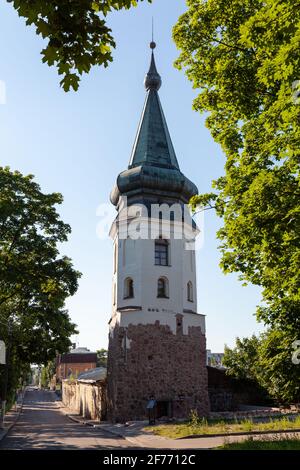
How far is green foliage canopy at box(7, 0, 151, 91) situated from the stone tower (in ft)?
68.0

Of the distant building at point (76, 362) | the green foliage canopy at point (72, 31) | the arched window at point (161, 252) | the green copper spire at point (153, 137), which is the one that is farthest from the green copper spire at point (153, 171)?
the distant building at point (76, 362)

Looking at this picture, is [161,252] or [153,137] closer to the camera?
[161,252]

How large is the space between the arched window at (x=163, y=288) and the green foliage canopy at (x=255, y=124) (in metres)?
12.7

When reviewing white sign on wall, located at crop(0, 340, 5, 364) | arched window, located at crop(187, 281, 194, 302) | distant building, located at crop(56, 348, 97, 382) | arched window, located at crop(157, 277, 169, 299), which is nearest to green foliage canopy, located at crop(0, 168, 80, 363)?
white sign on wall, located at crop(0, 340, 5, 364)

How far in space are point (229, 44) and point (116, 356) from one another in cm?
1754

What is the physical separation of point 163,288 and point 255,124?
16.0 metres

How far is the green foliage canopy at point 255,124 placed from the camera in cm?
932

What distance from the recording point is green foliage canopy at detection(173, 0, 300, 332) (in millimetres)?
9320

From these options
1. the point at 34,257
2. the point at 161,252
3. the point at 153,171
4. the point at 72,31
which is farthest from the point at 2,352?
the point at 72,31

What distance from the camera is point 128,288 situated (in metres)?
26.7

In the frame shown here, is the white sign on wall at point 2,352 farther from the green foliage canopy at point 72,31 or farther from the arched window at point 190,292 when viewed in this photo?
the green foliage canopy at point 72,31

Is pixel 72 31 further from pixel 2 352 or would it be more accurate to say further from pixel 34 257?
pixel 2 352

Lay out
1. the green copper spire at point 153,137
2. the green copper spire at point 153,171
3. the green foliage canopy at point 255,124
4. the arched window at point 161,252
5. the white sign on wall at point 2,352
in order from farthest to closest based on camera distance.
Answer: the green copper spire at point 153,137 → the green copper spire at point 153,171 → the arched window at point 161,252 → the white sign on wall at point 2,352 → the green foliage canopy at point 255,124

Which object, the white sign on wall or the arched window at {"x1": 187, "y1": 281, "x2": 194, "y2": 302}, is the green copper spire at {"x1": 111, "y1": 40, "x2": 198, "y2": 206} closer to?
the arched window at {"x1": 187, "y1": 281, "x2": 194, "y2": 302}
